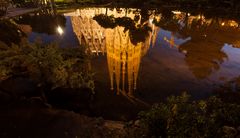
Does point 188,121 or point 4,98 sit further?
point 4,98

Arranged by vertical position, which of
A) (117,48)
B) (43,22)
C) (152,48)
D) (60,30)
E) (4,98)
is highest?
(43,22)

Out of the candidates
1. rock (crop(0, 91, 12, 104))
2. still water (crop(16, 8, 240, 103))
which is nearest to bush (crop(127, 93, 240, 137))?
still water (crop(16, 8, 240, 103))

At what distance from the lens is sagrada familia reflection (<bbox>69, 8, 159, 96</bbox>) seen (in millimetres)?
14734

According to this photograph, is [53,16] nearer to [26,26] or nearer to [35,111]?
[26,26]

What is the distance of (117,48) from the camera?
61.6 feet

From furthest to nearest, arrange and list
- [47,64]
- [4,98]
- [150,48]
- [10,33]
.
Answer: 1. [10,33]
2. [150,48]
3. [4,98]
4. [47,64]

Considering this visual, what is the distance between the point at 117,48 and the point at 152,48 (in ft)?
10.5

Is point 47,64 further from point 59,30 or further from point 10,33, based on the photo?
point 59,30

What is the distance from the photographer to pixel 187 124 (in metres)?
5.46

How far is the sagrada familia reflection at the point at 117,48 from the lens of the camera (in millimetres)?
14734

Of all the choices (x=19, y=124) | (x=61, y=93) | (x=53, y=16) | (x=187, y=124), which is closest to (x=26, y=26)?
(x=53, y=16)

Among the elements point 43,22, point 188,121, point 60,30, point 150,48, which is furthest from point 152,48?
point 188,121

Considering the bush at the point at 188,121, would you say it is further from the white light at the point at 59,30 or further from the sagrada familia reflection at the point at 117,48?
the white light at the point at 59,30

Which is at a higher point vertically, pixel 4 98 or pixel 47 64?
pixel 47 64
